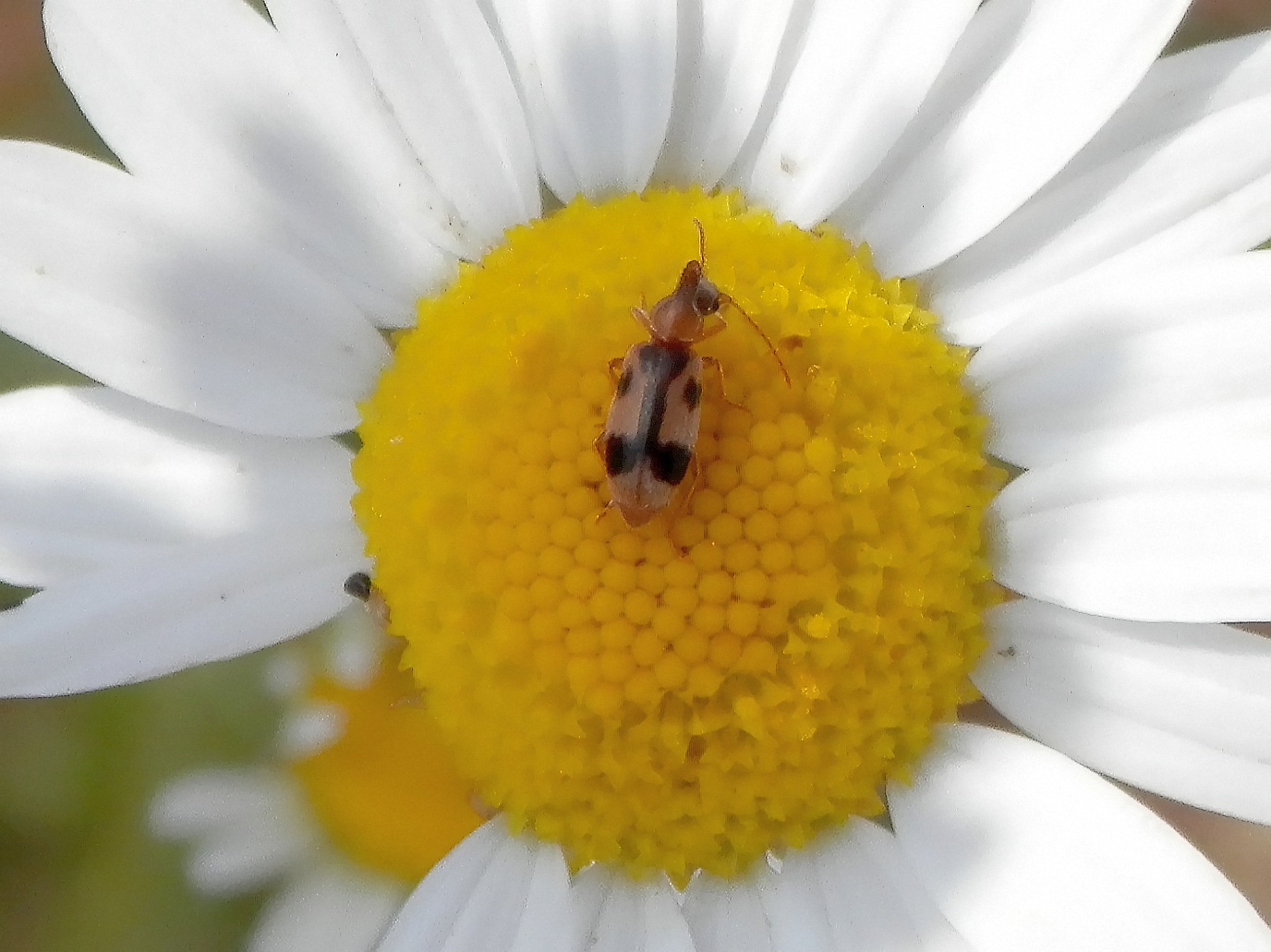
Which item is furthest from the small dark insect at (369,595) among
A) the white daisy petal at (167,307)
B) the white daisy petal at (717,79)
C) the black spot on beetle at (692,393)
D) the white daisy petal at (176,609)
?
the white daisy petal at (717,79)

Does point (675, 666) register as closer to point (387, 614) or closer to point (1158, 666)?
point (387, 614)

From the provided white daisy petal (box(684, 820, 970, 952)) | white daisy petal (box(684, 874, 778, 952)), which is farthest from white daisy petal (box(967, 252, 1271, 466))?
white daisy petal (box(684, 874, 778, 952))

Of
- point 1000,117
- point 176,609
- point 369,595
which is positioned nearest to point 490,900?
point 369,595

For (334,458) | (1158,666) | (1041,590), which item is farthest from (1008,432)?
(334,458)

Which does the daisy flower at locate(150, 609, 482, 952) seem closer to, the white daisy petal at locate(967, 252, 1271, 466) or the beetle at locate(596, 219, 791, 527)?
the beetle at locate(596, 219, 791, 527)

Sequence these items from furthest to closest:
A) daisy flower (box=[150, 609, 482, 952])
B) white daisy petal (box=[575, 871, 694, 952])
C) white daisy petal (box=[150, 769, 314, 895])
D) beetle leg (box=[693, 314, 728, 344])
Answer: white daisy petal (box=[150, 769, 314, 895]) → daisy flower (box=[150, 609, 482, 952]) → white daisy petal (box=[575, 871, 694, 952]) → beetle leg (box=[693, 314, 728, 344])
